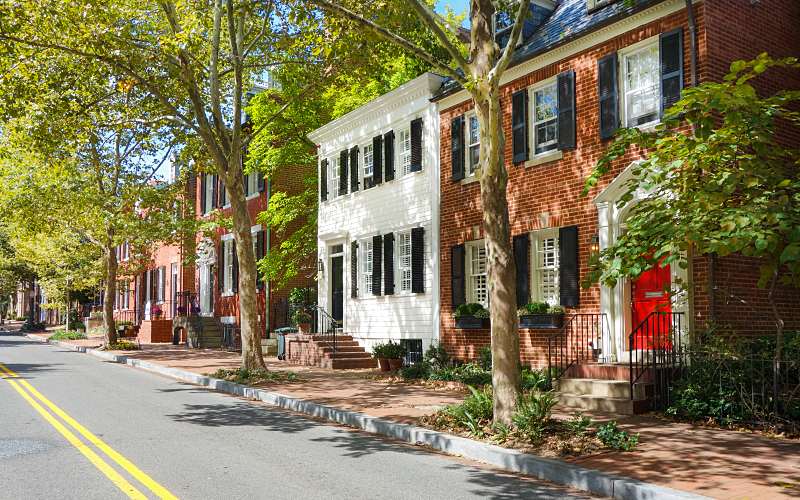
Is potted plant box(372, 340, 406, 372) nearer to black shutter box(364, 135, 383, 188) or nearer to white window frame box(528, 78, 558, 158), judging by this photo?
black shutter box(364, 135, 383, 188)

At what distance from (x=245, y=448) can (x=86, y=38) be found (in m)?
10.0

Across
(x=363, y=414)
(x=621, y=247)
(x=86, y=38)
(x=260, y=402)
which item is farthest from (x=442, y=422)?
(x=86, y=38)

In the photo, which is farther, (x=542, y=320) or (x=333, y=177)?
(x=333, y=177)

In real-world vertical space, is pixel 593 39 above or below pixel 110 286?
above

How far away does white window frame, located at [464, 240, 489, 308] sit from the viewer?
16.9 metres

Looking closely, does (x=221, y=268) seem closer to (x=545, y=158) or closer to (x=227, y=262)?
(x=227, y=262)

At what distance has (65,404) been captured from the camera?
12250mm

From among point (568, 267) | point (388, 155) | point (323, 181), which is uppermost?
point (388, 155)

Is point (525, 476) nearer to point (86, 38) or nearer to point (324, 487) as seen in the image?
point (324, 487)

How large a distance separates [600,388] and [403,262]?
8643mm

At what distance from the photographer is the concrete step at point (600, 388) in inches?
438

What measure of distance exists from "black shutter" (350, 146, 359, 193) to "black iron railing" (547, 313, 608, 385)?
967cm

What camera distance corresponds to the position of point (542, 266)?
1509cm

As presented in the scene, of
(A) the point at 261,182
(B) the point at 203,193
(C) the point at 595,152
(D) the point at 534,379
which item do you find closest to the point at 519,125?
(C) the point at 595,152
